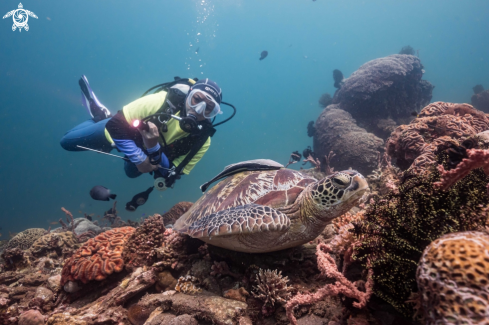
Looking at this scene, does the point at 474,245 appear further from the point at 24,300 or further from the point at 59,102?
the point at 59,102

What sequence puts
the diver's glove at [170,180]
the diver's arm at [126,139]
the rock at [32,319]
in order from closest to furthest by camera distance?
the rock at [32,319]
the diver's arm at [126,139]
the diver's glove at [170,180]

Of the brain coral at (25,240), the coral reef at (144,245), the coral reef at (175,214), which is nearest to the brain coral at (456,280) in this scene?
the coral reef at (144,245)

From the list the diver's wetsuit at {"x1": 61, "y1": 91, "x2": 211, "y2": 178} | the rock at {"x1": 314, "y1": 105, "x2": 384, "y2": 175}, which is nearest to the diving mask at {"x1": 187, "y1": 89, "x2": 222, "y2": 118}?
the diver's wetsuit at {"x1": 61, "y1": 91, "x2": 211, "y2": 178}

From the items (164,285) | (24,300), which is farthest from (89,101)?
(164,285)

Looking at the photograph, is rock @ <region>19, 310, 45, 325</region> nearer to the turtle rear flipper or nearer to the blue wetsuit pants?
the turtle rear flipper

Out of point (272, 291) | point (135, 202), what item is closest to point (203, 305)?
point (272, 291)

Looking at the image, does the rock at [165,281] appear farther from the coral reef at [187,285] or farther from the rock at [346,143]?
the rock at [346,143]

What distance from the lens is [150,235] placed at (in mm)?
3855

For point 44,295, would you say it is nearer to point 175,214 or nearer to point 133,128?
point 133,128

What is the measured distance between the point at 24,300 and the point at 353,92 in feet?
42.3

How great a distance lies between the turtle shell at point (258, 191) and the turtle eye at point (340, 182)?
669 millimetres

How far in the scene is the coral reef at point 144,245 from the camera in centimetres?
350

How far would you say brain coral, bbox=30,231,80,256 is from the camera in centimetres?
561

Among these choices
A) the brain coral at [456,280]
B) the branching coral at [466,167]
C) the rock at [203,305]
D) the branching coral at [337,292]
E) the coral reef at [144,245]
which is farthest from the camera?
the coral reef at [144,245]
